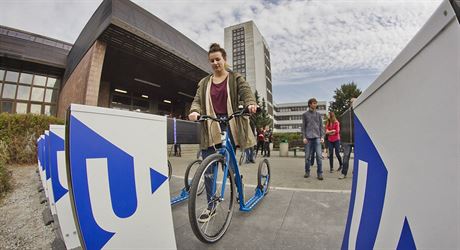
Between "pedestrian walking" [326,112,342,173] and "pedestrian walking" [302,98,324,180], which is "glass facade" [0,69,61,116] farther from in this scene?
"pedestrian walking" [326,112,342,173]

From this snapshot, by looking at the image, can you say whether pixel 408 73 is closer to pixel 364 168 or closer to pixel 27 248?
pixel 364 168

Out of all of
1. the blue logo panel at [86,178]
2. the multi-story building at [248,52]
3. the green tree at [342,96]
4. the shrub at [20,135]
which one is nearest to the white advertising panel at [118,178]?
the blue logo panel at [86,178]

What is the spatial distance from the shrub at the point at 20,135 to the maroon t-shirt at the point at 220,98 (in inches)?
294

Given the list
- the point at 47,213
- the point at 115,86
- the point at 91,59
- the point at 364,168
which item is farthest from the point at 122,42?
the point at 364,168

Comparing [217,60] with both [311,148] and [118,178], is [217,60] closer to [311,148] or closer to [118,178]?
[118,178]

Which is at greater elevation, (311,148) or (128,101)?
(128,101)

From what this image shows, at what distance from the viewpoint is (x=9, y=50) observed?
14.2 meters

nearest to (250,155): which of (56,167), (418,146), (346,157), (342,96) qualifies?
(346,157)

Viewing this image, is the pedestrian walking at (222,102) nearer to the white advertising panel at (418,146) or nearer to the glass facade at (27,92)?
the white advertising panel at (418,146)

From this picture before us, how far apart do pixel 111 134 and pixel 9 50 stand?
20361 mm

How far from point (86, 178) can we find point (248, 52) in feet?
168

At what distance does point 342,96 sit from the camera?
2784cm

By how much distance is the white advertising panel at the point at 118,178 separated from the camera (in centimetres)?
108

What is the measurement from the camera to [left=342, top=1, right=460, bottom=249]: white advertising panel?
0.42m
